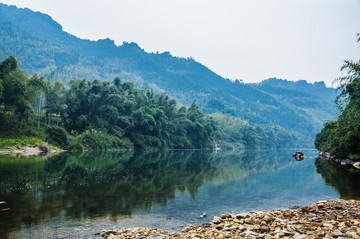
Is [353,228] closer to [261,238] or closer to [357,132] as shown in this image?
[261,238]

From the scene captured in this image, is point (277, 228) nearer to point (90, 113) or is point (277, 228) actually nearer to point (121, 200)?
point (121, 200)

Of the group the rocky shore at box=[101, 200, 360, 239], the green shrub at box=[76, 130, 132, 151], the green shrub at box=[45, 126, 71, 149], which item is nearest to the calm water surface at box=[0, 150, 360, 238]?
the rocky shore at box=[101, 200, 360, 239]

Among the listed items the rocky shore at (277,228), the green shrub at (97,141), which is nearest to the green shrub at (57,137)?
the green shrub at (97,141)

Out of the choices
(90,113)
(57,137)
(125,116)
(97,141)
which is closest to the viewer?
(57,137)

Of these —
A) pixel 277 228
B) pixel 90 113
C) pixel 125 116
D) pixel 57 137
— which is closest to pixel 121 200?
pixel 277 228

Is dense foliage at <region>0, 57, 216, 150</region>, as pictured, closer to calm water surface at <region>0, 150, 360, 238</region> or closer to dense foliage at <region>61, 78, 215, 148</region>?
dense foliage at <region>61, 78, 215, 148</region>

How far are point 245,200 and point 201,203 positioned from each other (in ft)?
8.15

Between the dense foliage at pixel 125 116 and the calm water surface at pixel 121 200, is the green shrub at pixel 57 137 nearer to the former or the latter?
the dense foliage at pixel 125 116

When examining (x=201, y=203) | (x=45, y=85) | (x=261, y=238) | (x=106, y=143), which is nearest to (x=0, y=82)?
(x=45, y=85)

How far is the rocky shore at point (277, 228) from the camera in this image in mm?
7285

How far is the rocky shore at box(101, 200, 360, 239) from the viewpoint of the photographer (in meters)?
7.29

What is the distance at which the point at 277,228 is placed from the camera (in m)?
8.15

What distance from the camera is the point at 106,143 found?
6047 centimetres

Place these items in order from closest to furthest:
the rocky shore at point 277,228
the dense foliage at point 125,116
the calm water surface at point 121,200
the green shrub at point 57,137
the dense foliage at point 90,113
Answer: the rocky shore at point 277,228 < the calm water surface at point 121,200 < the dense foliage at point 90,113 < the green shrub at point 57,137 < the dense foliage at point 125,116
